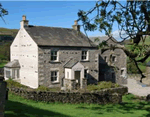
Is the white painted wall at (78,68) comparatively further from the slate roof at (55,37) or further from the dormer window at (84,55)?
the slate roof at (55,37)

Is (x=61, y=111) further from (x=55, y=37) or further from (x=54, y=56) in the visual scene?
(x=55, y=37)

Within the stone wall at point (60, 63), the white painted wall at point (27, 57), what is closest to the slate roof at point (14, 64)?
the white painted wall at point (27, 57)

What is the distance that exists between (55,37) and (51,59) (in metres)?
3.56

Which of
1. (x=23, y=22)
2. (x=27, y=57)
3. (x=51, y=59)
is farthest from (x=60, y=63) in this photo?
(x=23, y=22)

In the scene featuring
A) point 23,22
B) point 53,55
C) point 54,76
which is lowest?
point 54,76

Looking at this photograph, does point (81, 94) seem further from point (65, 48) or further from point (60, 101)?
point (65, 48)

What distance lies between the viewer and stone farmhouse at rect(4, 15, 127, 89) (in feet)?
84.0

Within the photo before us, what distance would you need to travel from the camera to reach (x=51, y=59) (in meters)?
26.5

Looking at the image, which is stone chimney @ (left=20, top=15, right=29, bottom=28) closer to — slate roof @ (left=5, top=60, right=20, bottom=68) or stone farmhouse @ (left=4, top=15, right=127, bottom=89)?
stone farmhouse @ (left=4, top=15, right=127, bottom=89)

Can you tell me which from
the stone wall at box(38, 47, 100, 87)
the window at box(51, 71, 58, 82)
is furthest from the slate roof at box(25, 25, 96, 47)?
the window at box(51, 71, 58, 82)

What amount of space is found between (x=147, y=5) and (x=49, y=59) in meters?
16.8

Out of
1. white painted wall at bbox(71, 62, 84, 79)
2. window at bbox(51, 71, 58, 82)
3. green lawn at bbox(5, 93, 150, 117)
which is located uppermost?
white painted wall at bbox(71, 62, 84, 79)

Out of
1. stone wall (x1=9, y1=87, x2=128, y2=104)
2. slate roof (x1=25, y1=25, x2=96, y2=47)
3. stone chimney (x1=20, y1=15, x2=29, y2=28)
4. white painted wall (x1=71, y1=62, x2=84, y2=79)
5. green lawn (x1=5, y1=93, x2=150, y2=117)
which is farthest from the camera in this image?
stone chimney (x1=20, y1=15, x2=29, y2=28)

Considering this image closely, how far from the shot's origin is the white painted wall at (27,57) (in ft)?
84.1
